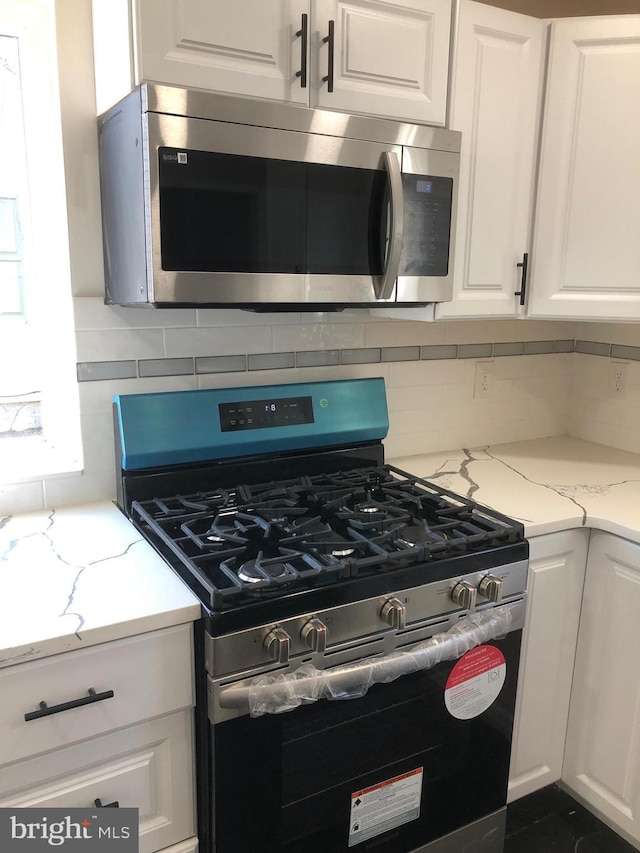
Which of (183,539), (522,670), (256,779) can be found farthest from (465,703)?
(183,539)

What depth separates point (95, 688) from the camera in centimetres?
115

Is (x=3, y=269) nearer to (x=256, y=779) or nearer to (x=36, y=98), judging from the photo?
Result: (x=36, y=98)

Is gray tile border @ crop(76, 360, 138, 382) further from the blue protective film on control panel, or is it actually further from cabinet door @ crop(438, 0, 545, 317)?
cabinet door @ crop(438, 0, 545, 317)

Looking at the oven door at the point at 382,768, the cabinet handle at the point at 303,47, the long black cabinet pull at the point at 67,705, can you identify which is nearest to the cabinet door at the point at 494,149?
the cabinet handle at the point at 303,47

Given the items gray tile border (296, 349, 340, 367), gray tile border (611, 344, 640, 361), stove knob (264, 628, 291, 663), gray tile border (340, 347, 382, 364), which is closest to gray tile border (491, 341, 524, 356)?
gray tile border (611, 344, 640, 361)

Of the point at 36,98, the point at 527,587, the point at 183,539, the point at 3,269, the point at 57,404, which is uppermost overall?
the point at 36,98

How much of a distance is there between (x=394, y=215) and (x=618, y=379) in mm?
1161

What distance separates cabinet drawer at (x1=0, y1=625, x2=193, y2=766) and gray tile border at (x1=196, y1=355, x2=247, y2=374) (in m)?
0.75

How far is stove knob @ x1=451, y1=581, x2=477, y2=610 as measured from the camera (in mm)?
1380

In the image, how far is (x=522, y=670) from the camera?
1.69 m

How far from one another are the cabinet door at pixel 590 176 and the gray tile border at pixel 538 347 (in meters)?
0.42

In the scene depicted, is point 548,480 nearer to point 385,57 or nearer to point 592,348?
point 592,348

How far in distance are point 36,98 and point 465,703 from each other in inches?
66.0

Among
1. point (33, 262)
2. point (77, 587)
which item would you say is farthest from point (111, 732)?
point (33, 262)
